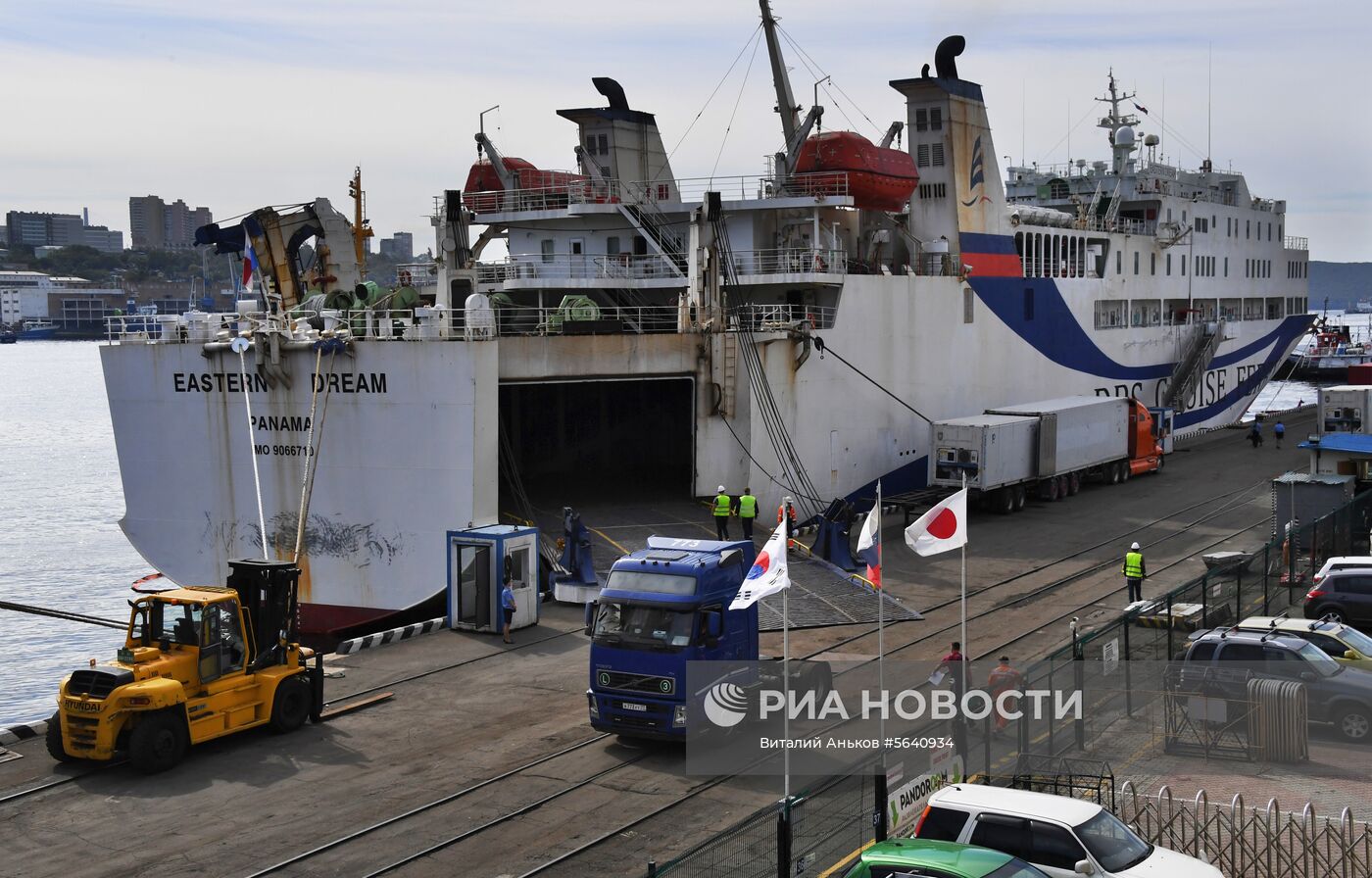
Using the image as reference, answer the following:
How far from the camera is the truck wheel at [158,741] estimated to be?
578 inches

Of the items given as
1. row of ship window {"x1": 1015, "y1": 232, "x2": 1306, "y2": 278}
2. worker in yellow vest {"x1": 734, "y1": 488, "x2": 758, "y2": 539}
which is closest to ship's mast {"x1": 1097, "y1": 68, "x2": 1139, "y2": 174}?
row of ship window {"x1": 1015, "y1": 232, "x2": 1306, "y2": 278}

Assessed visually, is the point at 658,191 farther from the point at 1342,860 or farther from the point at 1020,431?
the point at 1342,860

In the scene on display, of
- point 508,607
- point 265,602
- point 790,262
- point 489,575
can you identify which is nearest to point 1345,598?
point 508,607

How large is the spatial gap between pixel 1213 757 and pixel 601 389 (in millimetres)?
25067

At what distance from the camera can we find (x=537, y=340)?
26.4 m

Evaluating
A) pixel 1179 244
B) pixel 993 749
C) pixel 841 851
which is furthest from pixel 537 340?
pixel 1179 244

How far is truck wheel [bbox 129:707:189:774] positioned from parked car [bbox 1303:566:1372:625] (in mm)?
16657

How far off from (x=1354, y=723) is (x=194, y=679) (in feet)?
44.8

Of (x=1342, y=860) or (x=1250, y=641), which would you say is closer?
(x=1342, y=860)

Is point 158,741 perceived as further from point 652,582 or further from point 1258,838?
point 1258,838

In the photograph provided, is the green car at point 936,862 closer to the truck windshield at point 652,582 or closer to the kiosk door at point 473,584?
the truck windshield at point 652,582

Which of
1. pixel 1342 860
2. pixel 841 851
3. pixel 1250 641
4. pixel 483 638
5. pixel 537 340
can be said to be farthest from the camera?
pixel 537 340

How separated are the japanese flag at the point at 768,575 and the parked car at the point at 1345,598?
11.5 m

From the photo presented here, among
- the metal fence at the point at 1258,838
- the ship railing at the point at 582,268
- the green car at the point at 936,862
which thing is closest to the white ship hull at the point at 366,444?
the ship railing at the point at 582,268
